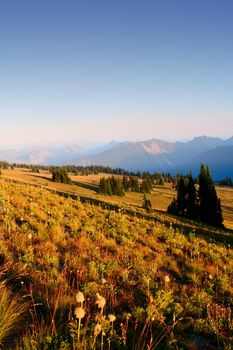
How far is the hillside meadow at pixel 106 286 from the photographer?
446 centimetres

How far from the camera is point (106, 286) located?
6648mm

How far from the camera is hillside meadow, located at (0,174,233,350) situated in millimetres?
4465

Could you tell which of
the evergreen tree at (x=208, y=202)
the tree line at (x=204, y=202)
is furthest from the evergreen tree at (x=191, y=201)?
the evergreen tree at (x=208, y=202)

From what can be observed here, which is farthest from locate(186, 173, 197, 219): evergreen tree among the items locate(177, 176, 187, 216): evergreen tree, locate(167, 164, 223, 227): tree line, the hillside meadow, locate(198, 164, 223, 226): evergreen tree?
the hillside meadow

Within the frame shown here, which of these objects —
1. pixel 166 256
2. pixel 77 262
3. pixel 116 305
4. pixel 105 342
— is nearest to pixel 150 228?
pixel 166 256

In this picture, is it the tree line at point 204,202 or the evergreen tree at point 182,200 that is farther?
the evergreen tree at point 182,200

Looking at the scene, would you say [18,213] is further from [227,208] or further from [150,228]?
[227,208]

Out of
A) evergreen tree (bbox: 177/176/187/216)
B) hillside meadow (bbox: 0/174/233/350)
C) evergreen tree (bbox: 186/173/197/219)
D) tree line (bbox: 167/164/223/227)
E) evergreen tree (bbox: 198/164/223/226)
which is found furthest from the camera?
evergreen tree (bbox: 177/176/187/216)

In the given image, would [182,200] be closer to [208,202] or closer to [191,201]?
[191,201]

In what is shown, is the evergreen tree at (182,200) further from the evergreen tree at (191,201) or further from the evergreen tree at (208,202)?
the evergreen tree at (208,202)

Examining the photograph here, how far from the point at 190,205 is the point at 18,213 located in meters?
65.2

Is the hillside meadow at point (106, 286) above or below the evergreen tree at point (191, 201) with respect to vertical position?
above

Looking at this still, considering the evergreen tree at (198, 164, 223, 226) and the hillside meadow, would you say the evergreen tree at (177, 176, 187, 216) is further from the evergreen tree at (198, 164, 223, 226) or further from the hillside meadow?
the hillside meadow

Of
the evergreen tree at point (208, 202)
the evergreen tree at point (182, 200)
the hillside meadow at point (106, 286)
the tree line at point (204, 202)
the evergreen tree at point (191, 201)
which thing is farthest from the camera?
the evergreen tree at point (182, 200)
